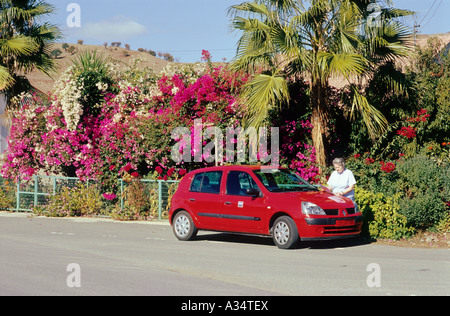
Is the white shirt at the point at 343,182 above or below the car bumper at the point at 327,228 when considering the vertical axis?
above

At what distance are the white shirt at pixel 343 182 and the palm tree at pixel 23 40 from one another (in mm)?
14953

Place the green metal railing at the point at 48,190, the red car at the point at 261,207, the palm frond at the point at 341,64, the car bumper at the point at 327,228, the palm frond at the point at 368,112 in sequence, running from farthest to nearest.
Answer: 1. the green metal railing at the point at 48,190
2. the palm frond at the point at 368,112
3. the palm frond at the point at 341,64
4. the red car at the point at 261,207
5. the car bumper at the point at 327,228

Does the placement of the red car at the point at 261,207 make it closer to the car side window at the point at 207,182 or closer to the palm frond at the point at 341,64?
the car side window at the point at 207,182

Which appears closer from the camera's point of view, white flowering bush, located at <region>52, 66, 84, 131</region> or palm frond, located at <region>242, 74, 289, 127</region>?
palm frond, located at <region>242, 74, 289, 127</region>

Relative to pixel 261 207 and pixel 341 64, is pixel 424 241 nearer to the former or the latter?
pixel 261 207

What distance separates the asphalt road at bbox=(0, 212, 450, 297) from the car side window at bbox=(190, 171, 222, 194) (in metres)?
1.19

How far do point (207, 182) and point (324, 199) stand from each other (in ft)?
9.46

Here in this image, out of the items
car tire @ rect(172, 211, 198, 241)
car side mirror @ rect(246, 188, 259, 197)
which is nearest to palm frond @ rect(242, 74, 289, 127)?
car tire @ rect(172, 211, 198, 241)

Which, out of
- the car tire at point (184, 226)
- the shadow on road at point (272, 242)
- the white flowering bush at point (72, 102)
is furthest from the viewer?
the white flowering bush at point (72, 102)

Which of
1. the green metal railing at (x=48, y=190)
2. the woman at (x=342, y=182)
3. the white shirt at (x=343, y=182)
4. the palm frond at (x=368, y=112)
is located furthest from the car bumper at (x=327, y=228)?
the green metal railing at (x=48, y=190)

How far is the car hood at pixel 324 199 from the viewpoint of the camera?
12609mm

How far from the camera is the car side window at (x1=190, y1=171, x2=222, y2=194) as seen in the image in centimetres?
1418

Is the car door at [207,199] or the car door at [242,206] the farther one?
the car door at [207,199]

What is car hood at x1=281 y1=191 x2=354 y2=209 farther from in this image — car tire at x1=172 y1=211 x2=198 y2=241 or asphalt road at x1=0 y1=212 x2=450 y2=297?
car tire at x1=172 y1=211 x2=198 y2=241
